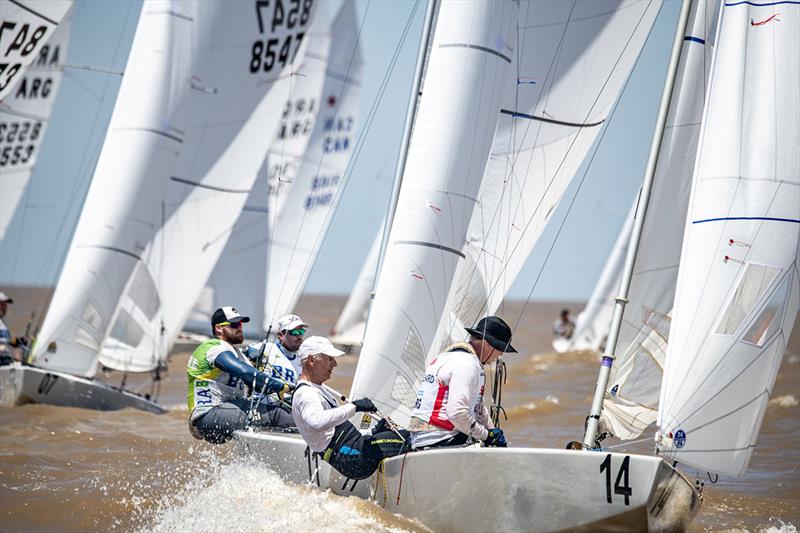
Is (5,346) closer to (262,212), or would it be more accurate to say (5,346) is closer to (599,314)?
(262,212)

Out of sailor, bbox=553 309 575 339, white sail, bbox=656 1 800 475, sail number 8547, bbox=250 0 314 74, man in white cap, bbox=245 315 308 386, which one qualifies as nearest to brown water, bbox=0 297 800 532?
man in white cap, bbox=245 315 308 386

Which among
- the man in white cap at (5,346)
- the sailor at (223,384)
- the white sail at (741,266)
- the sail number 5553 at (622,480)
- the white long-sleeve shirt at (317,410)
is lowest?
the man in white cap at (5,346)

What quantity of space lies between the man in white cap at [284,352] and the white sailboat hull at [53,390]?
4.12 m

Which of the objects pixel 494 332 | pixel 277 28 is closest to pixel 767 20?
pixel 494 332

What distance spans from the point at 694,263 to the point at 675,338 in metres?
0.39

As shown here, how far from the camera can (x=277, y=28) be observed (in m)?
14.9

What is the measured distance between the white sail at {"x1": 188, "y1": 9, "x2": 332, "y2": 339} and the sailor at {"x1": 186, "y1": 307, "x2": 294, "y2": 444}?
1321 cm

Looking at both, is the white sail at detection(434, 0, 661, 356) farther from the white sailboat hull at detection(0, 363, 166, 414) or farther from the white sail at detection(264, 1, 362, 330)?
the white sail at detection(264, 1, 362, 330)

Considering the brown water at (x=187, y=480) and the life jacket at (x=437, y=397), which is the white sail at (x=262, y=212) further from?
the life jacket at (x=437, y=397)

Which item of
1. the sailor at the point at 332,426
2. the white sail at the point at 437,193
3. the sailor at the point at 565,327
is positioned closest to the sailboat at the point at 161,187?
the white sail at the point at 437,193

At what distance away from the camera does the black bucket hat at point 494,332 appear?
228 inches

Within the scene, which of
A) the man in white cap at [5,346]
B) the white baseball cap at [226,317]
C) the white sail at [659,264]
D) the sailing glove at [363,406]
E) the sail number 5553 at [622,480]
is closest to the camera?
the sail number 5553 at [622,480]

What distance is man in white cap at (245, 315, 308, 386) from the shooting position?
7.66 m

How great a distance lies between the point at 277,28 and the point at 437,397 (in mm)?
10079
